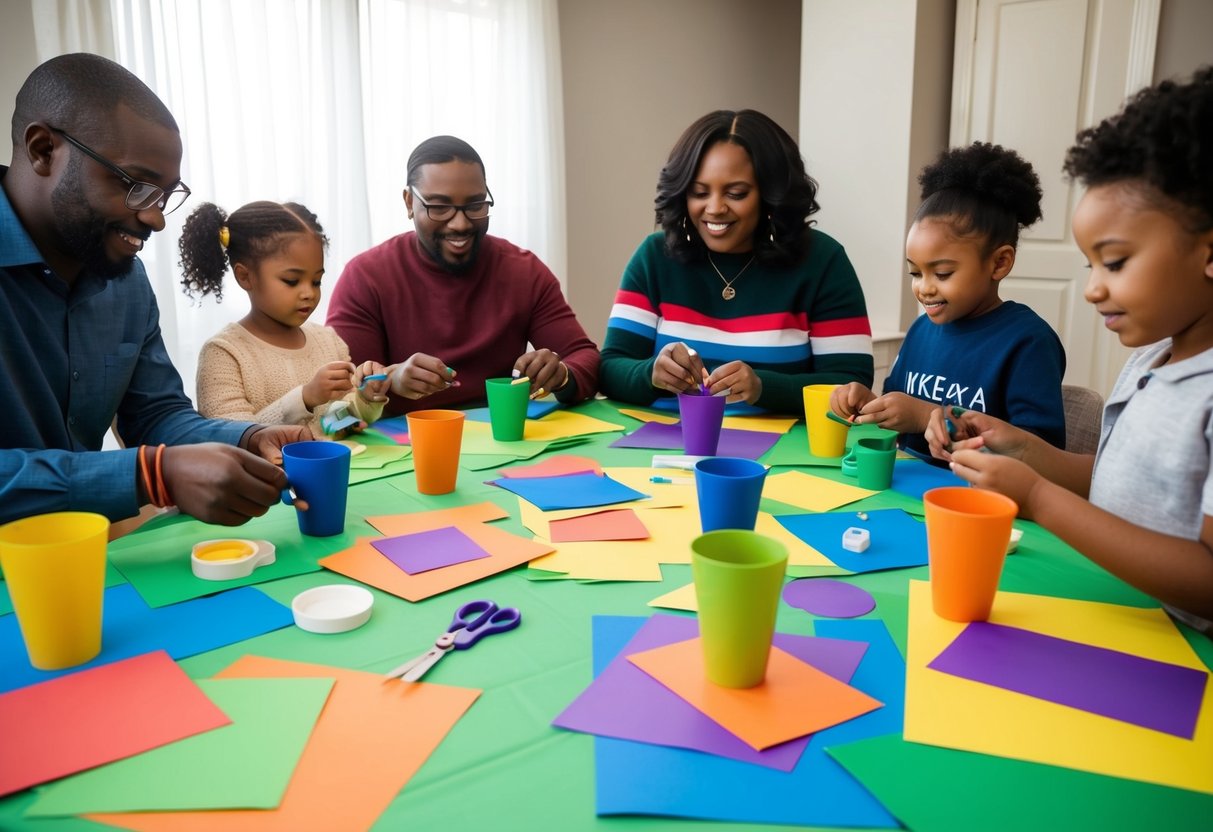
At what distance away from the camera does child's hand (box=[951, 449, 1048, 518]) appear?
101cm

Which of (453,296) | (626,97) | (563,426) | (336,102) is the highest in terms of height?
(626,97)

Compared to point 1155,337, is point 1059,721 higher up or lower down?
lower down

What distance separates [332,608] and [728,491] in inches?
19.9

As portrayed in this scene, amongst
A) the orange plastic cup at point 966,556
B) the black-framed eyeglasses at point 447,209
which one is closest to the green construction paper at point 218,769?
the orange plastic cup at point 966,556

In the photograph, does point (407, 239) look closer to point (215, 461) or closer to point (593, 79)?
point (215, 461)

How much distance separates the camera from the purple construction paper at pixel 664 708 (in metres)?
0.69

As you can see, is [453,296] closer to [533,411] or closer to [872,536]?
[533,411]

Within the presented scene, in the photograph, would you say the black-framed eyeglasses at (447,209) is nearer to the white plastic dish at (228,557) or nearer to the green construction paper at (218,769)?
the white plastic dish at (228,557)

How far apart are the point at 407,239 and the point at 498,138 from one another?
155 cm

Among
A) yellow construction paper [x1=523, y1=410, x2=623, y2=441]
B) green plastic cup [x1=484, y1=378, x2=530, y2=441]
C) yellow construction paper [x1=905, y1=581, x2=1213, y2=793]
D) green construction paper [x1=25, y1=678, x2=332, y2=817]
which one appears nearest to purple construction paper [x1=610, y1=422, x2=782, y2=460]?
yellow construction paper [x1=523, y1=410, x2=623, y2=441]

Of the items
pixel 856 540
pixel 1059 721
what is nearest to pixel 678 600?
pixel 856 540

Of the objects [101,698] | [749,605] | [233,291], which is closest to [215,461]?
[101,698]

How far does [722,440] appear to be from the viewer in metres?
1.66

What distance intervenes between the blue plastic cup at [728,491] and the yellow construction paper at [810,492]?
20cm
